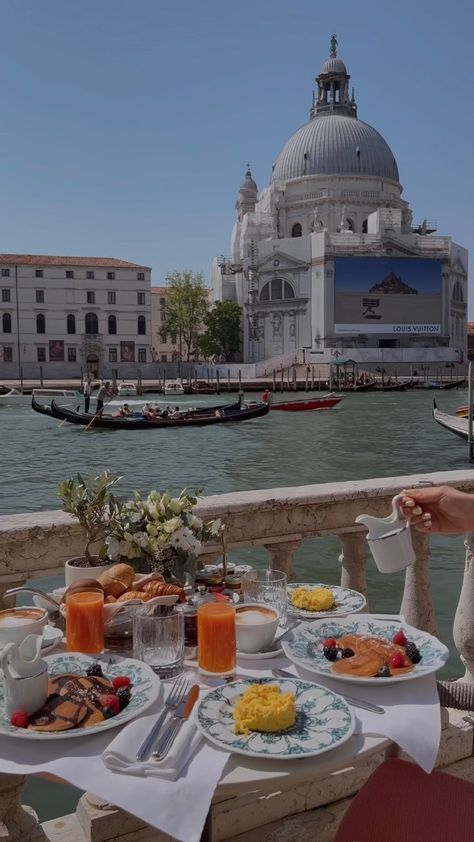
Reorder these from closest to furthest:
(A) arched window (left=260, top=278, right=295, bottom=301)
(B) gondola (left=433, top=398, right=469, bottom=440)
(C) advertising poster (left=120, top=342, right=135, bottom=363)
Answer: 1. (B) gondola (left=433, top=398, right=469, bottom=440)
2. (A) arched window (left=260, top=278, right=295, bottom=301)
3. (C) advertising poster (left=120, top=342, right=135, bottom=363)

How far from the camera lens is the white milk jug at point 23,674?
1.23 m

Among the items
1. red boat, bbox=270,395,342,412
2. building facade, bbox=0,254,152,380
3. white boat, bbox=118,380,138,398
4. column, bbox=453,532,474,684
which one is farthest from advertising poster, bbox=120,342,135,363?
column, bbox=453,532,474,684

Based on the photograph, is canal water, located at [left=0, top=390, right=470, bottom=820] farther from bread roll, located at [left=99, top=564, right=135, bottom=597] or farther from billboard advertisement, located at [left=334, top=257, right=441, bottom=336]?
billboard advertisement, located at [left=334, top=257, right=441, bottom=336]

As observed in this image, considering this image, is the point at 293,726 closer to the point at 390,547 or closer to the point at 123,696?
the point at 123,696

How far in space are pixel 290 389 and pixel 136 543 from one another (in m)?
42.8

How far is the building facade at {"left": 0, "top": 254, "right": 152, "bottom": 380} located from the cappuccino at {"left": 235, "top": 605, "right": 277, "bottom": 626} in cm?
5242

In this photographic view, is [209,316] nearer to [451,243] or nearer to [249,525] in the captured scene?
[451,243]

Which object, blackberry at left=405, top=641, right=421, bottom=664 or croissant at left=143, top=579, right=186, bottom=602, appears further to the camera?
croissant at left=143, top=579, right=186, bottom=602

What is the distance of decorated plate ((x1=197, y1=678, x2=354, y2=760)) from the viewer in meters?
1.17

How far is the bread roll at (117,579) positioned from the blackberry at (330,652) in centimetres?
49

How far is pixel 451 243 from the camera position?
5231 centimetres

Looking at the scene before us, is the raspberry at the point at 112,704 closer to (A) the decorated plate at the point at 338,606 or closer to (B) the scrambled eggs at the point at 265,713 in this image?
(B) the scrambled eggs at the point at 265,713

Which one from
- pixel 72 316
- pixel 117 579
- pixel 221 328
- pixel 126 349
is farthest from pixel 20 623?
pixel 72 316

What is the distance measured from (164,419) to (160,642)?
22.4m
